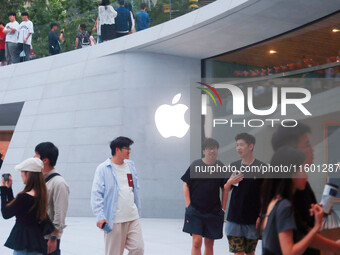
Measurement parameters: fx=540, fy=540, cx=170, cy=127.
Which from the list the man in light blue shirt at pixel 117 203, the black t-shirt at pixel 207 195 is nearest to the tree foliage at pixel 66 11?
the black t-shirt at pixel 207 195

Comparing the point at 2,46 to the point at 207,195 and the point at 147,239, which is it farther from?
the point at 207,195

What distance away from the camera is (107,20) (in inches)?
607

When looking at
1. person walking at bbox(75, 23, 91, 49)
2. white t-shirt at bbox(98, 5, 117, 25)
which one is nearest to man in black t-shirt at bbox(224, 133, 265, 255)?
white t-shirt at bbox(98, 5, 117, 25)

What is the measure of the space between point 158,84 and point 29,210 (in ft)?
32.6

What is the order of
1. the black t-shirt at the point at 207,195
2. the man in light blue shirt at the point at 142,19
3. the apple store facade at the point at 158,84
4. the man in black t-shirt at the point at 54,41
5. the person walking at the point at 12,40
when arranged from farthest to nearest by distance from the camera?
the person walking at the point at 12,40 < the man in black t-shirt at the point at 54,41 < the man in light blue shirt at the point at 142,19 < the apple store facade at the point at 158,84 < the black t-shirt at the point at 207,195

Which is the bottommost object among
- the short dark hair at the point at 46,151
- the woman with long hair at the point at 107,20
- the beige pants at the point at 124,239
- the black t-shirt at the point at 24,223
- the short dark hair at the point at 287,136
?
the beige pants at the point at 124,239

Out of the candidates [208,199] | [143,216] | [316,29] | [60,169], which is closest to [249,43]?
[316,29]

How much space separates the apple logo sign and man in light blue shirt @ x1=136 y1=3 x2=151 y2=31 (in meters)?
2.02

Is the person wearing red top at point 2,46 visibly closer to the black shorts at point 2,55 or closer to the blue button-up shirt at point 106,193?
the black shorts at point 2,55

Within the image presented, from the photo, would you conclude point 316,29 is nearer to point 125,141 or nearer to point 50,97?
point 125,141

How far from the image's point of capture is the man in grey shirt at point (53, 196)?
204 inches

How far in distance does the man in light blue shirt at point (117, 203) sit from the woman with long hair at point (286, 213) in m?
3.25

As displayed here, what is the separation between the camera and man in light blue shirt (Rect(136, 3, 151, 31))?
550 inches

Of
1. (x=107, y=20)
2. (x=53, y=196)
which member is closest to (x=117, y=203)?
(x=53, y=196)
